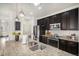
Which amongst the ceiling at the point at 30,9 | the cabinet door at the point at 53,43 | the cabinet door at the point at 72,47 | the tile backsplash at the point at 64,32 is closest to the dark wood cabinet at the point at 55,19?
the ceiling at the point at 30,9

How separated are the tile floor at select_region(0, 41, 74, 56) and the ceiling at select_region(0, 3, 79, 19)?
0.64 metres

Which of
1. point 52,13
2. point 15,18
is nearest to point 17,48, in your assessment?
point 15,18

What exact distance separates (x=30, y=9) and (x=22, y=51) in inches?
37.8

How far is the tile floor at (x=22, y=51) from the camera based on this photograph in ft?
9.23

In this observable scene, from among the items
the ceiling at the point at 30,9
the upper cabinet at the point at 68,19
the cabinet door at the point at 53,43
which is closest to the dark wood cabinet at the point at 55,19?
the upper cabinet at the point at 68,19

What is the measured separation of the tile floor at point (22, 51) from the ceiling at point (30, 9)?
636 mm

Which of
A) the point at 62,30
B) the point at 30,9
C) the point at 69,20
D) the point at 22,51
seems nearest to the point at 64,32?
the point at 62,30

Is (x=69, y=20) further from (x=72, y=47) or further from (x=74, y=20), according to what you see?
(x=72, y=47)

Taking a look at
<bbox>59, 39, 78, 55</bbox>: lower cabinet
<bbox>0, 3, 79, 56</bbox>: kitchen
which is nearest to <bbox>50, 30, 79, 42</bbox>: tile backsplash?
<bbox>0, 3, 79, 56</bbox>: kitchen

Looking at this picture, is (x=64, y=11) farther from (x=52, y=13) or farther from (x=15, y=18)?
(x=15, y=18)

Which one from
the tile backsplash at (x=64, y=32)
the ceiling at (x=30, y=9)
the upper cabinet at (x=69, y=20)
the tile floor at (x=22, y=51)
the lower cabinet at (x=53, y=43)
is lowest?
the tile floor at (x=22, y=51)

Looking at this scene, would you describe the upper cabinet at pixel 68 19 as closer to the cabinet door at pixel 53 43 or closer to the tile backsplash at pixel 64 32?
the tile backsplash at pixel 64 32

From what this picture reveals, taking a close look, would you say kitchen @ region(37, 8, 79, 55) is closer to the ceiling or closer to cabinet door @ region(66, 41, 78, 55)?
cabinet door @ region(66, 41, 78, 55)

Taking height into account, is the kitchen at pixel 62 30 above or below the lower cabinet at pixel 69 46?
above
